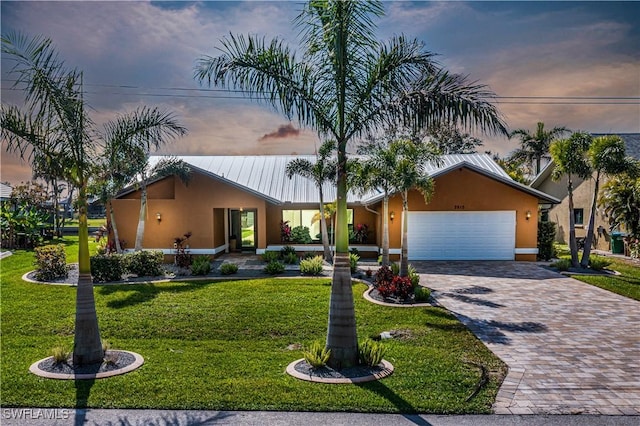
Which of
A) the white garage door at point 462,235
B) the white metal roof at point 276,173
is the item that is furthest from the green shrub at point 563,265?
the white metal roof at point 276,173

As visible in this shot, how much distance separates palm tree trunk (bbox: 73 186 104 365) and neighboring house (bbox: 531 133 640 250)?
2198cm

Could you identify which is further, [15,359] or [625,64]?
[625,64]

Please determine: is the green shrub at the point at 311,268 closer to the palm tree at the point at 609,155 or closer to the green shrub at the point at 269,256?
the green shrub at the point at 269,256

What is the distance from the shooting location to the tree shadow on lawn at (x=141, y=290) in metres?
12.4

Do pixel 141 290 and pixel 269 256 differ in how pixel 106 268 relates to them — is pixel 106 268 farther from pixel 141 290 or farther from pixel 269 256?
pixel 269 256

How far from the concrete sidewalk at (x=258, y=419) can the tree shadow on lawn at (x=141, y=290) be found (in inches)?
243

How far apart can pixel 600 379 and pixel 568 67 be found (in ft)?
41.8

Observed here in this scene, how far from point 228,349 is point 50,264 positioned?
1040cm

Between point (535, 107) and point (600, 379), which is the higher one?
point (535, 107)

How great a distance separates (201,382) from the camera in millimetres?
6934

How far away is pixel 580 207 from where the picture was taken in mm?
25844

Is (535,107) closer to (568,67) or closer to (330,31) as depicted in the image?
(568,67)

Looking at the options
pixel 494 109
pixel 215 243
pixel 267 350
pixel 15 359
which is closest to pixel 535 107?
pixel 215 243

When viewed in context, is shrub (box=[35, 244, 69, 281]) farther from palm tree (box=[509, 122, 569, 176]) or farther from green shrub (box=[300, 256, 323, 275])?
palm tree (box=[509, 122, 569, 176])
